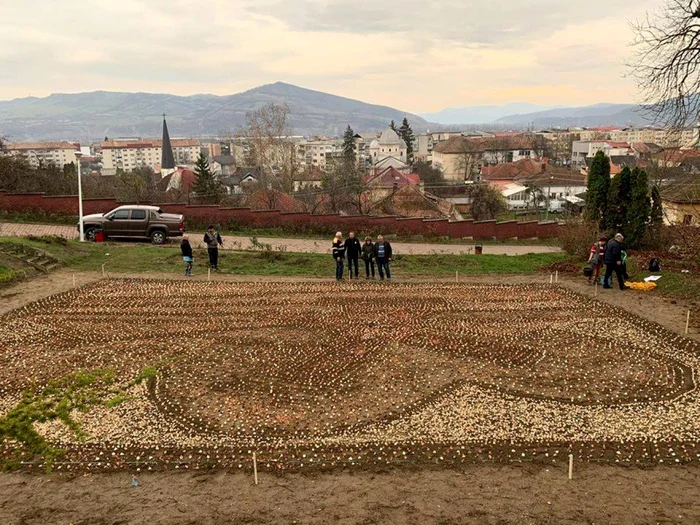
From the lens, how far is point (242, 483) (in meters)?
6.77

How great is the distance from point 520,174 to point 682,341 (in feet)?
237

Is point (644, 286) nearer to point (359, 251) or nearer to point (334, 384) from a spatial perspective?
point (359, 251)

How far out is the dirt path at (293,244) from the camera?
76.9 ft

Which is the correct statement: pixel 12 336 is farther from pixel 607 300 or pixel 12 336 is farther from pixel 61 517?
pixel 607 300

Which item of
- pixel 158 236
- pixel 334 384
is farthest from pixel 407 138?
pixel 334 384

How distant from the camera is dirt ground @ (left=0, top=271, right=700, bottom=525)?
242 inches

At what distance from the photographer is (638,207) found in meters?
22.2

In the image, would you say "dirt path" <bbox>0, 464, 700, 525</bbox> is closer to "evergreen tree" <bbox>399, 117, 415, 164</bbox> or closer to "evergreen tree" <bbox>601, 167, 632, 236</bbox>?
"evergreen tree" <bbox>601, 167, 632, 236</bbox>

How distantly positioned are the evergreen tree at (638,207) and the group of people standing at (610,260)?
22.9 feet

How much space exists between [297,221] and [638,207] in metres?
16.1

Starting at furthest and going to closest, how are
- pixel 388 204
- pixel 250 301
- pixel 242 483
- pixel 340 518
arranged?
pixel 388 204
pixel 250 301
pixel 242 483
pixel 340 518

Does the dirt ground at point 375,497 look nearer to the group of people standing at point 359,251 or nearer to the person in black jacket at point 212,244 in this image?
the group of people standing at point 359,251

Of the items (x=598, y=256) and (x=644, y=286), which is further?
(x=598, y=256)

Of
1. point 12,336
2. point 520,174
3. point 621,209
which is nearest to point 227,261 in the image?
point 12,336
